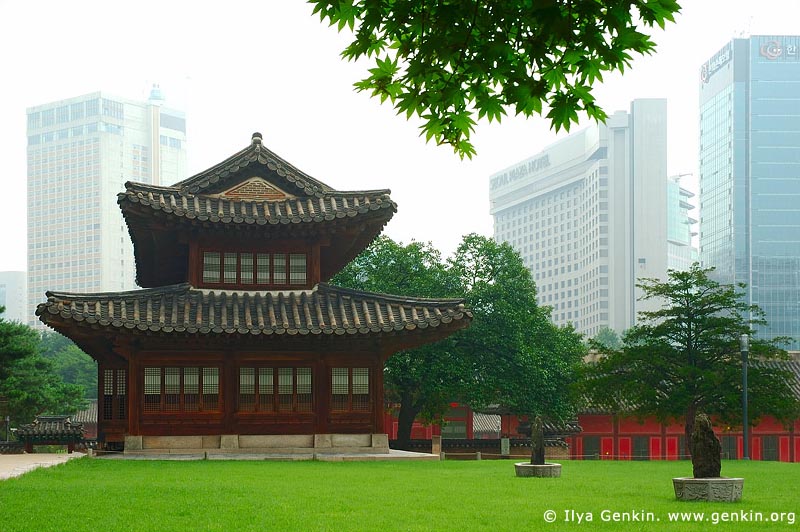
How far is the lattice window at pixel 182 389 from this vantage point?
27859 mm

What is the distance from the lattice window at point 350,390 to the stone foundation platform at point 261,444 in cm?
78

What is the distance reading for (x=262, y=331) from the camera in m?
26.7

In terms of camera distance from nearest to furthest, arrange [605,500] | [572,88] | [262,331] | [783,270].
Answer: [572,88] → [605,500] → [262,331] → [783,270]

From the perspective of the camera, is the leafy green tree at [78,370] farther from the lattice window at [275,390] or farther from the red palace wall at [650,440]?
the lattice window at [275,390]

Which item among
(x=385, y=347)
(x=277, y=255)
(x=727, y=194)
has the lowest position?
(x=385, y=347)

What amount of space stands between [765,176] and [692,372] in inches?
5591

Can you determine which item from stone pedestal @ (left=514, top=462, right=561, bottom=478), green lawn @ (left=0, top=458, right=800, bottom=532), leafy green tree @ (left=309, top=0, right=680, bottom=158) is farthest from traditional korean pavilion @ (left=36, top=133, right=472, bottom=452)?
leafy green tree @ (left=309, top=0, right=680, bottom=158)

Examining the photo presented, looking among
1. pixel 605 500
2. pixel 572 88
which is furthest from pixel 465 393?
pixel 572 88

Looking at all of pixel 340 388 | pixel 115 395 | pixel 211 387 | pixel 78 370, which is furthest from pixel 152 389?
pixel 78 370

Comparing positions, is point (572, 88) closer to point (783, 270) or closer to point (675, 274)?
point (675, 274)

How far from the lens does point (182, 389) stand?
28078 millimetres

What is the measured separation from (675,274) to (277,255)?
2111 cm

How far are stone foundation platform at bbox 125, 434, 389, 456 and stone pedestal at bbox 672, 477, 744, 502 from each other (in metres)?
12.4

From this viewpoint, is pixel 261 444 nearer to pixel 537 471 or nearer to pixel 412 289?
pixel 537 471
